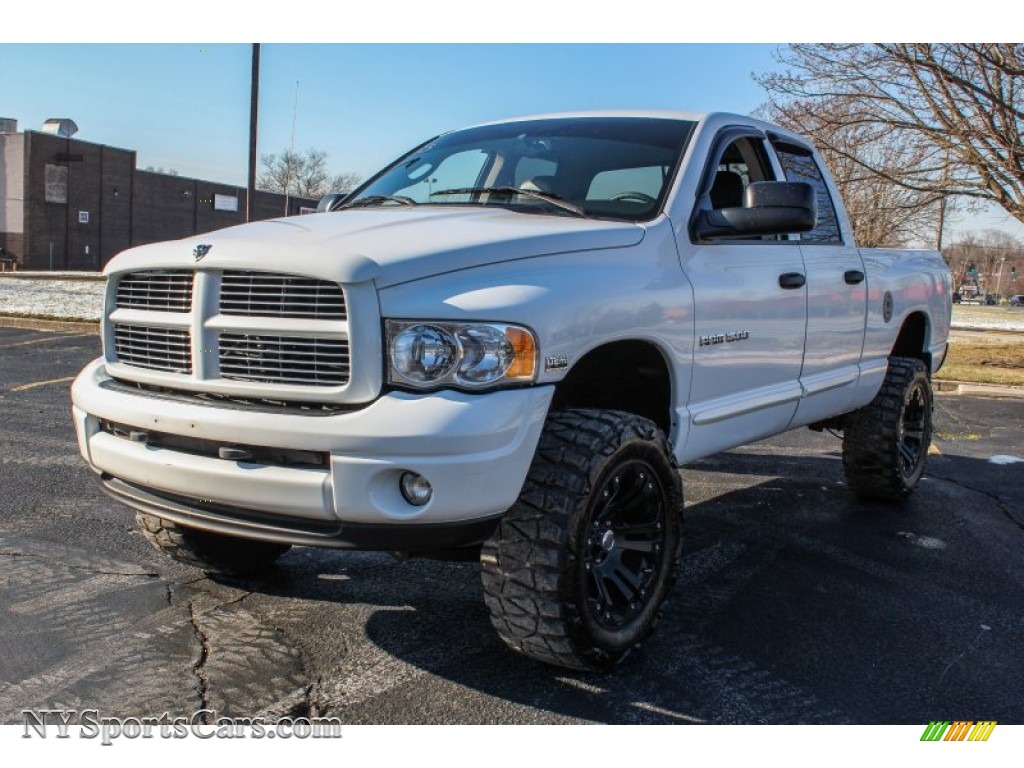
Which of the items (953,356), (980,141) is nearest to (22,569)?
(980,141)

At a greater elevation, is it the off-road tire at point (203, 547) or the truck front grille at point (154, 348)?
the truck front grille at point (154, 348)

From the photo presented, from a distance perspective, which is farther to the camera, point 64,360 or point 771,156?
point 64,360

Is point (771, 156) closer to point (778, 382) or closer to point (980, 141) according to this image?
point (778, 382)

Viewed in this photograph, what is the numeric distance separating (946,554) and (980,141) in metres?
10.7

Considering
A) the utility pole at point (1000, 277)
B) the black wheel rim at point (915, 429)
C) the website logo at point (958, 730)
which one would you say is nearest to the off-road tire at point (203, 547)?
the website logo at point (958, 730)

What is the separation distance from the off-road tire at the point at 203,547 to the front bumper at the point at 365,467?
34.5 inches

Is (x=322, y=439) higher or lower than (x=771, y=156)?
lower

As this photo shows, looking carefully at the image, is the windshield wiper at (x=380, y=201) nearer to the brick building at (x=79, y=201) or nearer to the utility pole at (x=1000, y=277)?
the brick building at (x=79, y=201)

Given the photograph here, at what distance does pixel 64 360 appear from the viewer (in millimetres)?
11688

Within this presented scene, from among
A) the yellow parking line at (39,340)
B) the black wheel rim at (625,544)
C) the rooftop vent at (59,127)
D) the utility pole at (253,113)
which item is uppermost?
the rooftop vent at (59,127)

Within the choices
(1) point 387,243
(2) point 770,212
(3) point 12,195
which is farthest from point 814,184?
(3) point 12,195

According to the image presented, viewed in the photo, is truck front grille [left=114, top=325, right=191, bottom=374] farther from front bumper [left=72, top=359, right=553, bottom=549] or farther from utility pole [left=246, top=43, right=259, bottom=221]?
utility pole [left=246, top=43, right=259, bottom=221]

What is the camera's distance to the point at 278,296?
9.68 feet

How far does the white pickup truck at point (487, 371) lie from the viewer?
280cm
